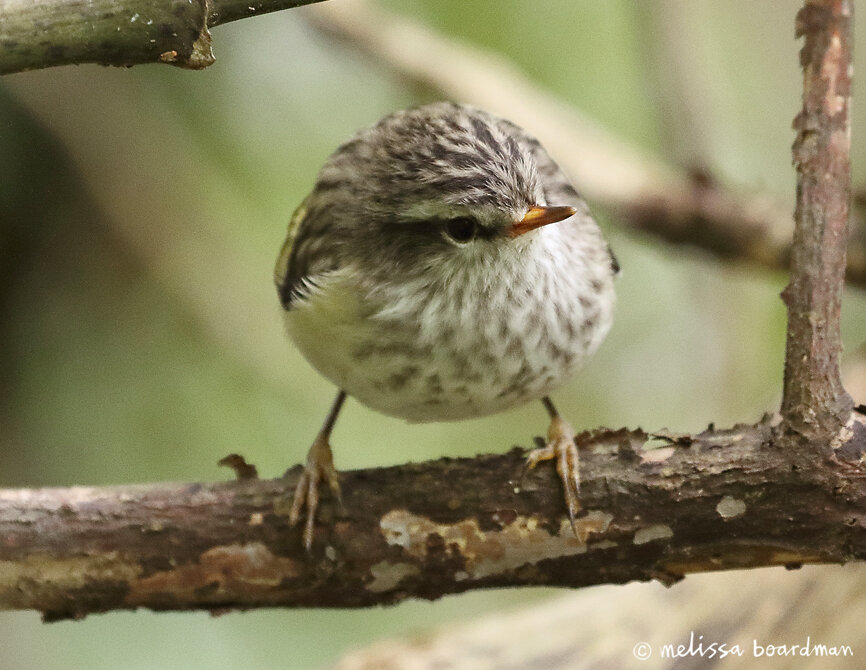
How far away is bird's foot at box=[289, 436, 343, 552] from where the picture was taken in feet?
7.09

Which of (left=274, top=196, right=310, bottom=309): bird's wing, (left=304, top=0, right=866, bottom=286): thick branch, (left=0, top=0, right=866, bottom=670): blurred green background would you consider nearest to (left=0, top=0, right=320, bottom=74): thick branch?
(left=274, top=196, right=310, bottom=309): bird's wing

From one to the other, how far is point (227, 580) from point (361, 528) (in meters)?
0.32

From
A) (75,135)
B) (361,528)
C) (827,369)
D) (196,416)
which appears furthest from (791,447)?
(75,135)

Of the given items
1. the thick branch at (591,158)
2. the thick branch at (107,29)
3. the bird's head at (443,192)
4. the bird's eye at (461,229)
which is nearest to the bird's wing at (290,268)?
the bird's head at (443,192)

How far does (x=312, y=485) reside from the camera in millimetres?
2221

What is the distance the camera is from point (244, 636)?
414 centimetres

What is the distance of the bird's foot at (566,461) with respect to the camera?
2039 millimetres

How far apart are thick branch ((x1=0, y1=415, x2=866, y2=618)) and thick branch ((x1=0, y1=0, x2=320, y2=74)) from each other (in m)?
1.18

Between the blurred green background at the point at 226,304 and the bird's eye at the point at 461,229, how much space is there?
6.82ft

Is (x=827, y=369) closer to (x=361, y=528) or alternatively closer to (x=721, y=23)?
(x=361, y=528)

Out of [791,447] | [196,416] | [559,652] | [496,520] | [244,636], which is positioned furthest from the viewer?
[196,416]

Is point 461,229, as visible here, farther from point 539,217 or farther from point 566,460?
point 566,460

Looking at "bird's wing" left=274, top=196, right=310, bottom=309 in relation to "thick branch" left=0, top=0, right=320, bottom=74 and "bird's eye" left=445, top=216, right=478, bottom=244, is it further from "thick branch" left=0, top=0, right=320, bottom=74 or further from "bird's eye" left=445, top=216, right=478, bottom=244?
"thick branch" left=0, top=0, right=320, bottom=74

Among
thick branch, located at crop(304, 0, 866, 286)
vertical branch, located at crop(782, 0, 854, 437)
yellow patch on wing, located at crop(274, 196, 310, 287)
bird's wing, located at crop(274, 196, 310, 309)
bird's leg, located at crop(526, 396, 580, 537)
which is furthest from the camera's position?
thick branch, located at crop(304, 0, 866, 286)
